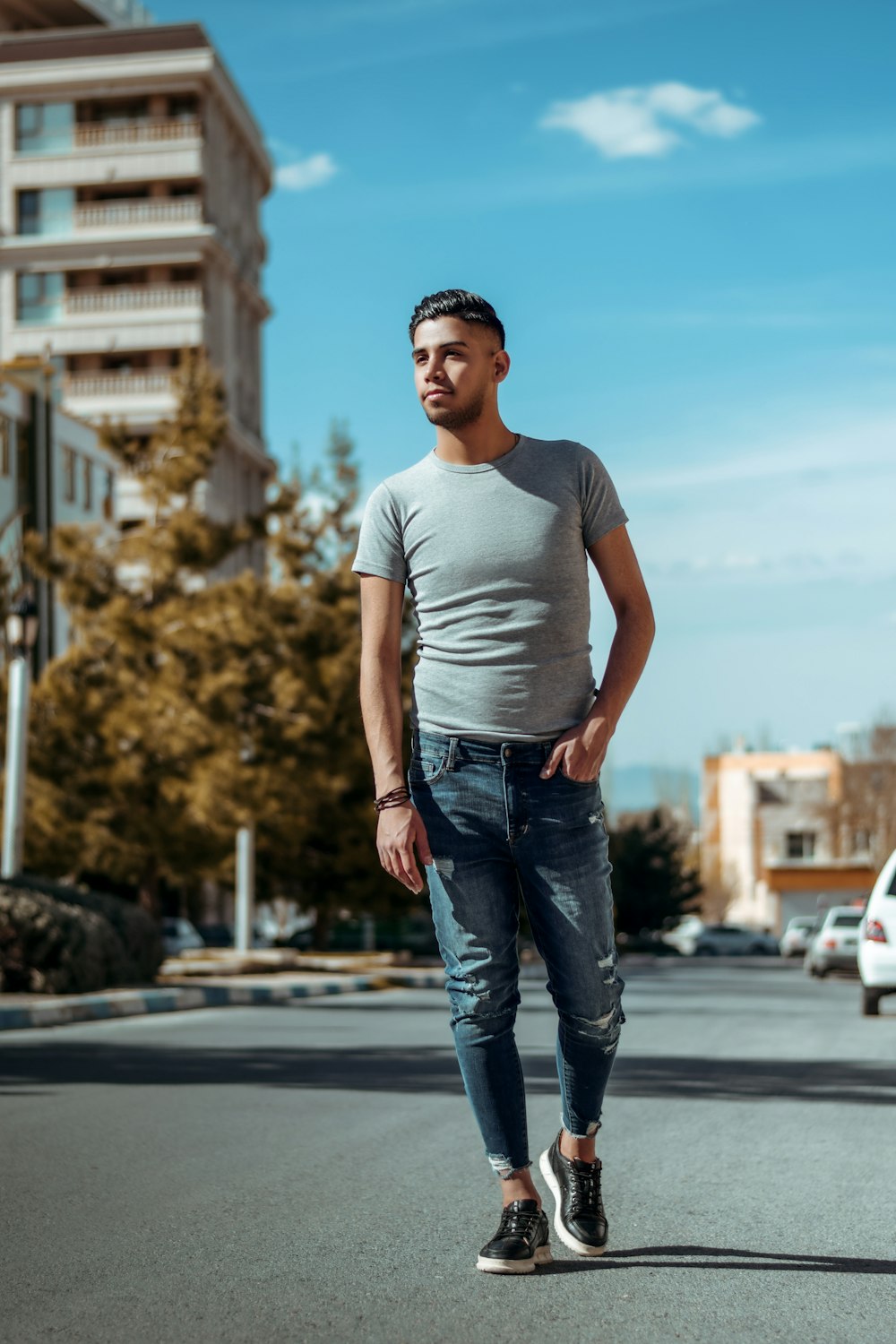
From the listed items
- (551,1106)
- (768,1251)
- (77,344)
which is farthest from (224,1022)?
(77,344)

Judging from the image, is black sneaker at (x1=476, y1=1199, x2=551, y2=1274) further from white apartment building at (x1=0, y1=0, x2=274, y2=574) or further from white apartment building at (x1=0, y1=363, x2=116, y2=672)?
white apartment building at (x1=0, y1=0, x2=274, y2=574)

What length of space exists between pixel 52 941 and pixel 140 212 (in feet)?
177

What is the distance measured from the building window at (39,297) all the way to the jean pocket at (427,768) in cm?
6709

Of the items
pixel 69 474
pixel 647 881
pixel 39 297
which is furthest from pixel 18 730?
pixel 647 881

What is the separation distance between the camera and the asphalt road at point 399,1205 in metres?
4.22

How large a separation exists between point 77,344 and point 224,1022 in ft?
179

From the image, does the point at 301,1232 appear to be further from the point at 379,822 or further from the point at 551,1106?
the point at 551,1106

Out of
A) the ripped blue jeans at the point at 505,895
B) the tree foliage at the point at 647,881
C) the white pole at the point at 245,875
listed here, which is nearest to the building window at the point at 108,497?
the white pole at the point at 245,875

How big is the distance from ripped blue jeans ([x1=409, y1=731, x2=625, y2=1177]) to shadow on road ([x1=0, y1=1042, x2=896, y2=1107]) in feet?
17.5

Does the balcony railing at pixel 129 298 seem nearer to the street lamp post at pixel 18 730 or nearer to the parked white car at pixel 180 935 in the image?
the parked white car at pixel 180 935

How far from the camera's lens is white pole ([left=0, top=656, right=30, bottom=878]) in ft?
77.5

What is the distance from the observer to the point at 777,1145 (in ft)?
25.3

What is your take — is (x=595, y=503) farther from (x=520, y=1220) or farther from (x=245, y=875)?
(x=245, y=875)

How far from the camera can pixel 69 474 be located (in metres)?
52.3
